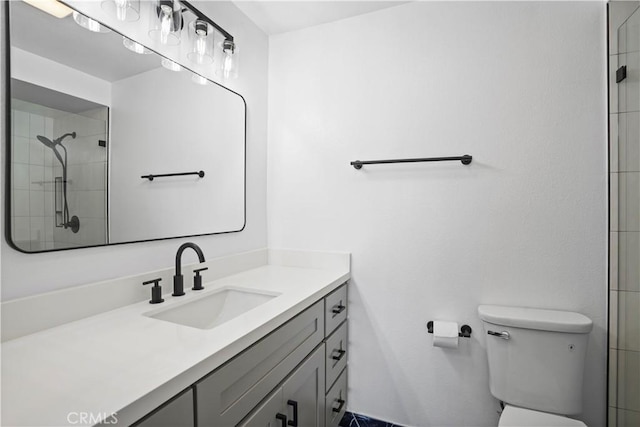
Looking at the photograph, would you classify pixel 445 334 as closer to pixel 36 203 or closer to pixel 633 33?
pixel 633 33

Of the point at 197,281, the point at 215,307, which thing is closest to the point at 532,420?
the point at 215,307

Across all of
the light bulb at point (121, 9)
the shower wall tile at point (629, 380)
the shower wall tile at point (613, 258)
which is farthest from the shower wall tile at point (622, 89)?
the light bulb at point (121, 9)

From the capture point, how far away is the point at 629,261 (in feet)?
4.52

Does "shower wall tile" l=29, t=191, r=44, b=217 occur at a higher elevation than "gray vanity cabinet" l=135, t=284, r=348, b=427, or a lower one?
higher

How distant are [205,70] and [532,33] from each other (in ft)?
5.31

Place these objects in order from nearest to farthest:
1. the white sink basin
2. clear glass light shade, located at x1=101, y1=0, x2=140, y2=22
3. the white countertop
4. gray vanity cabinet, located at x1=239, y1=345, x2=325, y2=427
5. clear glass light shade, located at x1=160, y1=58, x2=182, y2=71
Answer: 1. the white countertop
2. gray vanity cabinet, located at x1=239, y1=345, x2=325, y2=427
3. clear glass light shade, located at x1=101, y1=0, x2=140, y2=22
4. the white sink basin
5. clear glass light shade, located at x1=160, y1=58, x2=182, y2=71

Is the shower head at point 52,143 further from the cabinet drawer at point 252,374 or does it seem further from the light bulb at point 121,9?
the cabinet drawer at point 252,374

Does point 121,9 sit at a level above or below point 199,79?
above

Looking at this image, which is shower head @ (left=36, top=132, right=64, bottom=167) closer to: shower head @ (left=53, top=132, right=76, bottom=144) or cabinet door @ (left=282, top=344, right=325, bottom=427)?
shower head @ (left=53, top=132, right=76, bottom=144)

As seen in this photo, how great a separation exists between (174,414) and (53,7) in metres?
1.26

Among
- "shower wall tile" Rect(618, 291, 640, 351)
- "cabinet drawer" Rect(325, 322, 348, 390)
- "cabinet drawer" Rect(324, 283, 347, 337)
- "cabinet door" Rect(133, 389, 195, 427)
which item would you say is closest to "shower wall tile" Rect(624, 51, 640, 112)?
"shower wall tile" Rect(618, 291, 640, 351)

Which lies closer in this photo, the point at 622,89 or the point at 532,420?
the point at 532,420

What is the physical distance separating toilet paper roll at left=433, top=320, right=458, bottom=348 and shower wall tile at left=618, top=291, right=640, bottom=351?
0.68 m

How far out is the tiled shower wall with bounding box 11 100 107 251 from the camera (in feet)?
3.08
